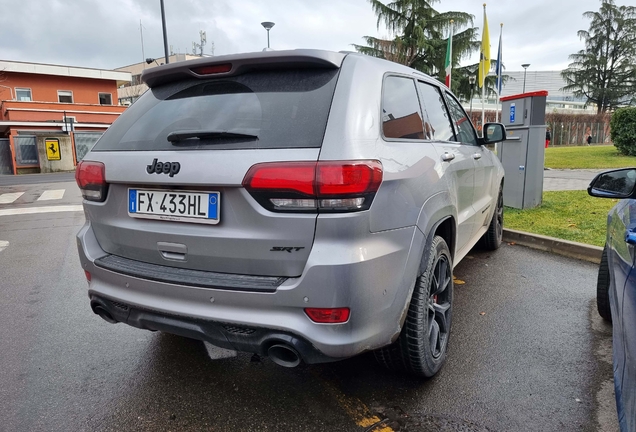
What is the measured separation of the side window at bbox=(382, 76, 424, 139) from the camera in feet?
7.64

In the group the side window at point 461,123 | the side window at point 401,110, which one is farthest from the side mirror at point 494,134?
the side window at point 401,110

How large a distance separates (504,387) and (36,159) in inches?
1130

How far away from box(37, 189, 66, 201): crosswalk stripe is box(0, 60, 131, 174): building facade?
13.6 meters

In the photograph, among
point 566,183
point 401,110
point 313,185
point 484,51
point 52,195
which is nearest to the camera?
point 313,185

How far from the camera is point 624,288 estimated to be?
1.72m

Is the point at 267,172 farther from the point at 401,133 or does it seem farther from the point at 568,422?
the point at 568,422

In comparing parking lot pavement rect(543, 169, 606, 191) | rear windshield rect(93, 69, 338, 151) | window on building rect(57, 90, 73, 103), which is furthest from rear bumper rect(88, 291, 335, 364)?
window on building rect(57, 90, 73, 103)

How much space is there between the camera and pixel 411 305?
2.35 m

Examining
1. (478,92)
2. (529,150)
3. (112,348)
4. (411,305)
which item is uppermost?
(478,92)

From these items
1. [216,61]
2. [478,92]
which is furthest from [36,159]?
[216,61]

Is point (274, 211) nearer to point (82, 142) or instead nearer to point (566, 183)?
point (566, 183)

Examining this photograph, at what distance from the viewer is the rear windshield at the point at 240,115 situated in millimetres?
2018

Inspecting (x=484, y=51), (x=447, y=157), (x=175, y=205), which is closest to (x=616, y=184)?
(x=447, y=157)

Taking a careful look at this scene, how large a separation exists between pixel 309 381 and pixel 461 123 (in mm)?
2500
